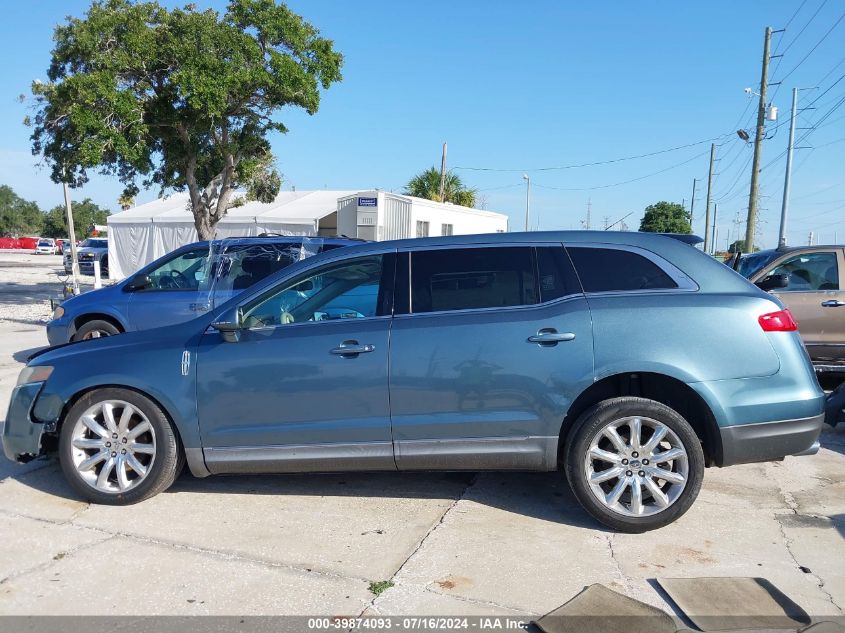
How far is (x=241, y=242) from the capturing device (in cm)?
854

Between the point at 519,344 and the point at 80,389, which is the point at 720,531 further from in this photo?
the point at 80,389

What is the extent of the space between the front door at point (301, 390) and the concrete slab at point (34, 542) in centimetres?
86

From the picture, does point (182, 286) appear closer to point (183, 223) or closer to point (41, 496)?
point (41, 496)

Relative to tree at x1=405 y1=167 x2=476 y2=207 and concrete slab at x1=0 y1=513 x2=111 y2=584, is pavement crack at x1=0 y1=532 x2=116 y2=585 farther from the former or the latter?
tree at x1=405 y1=167 x2=476 y2=207

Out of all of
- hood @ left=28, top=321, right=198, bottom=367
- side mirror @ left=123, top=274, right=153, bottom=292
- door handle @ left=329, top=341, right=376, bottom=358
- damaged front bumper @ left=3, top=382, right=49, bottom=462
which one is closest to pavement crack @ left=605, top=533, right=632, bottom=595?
door handle @ left=329, top=341, right=376, bottom=358

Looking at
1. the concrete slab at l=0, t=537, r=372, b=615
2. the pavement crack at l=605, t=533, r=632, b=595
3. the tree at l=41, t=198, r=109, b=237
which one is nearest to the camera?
the concrete slab at l=0, t=537, r=372, b=615

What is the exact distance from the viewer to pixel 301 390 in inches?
173

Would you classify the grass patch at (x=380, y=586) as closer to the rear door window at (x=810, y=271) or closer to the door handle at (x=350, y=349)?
the door handle at (x=350, y=349)

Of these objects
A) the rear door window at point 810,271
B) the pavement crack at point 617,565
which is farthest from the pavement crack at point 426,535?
the rear door window at point 810,271

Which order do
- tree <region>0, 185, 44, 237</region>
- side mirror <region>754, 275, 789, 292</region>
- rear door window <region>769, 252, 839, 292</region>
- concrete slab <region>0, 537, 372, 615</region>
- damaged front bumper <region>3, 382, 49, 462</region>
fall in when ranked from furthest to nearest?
tree <region>0, 185, 44, 237</region> → rear door window <region>769, 252, 839, 292</region> → side mirror <region>754, 275, 789, 292</region> → damaged front bumper <region>3, 382, 49, 462</region> → concrete slab <region>0, 537, 372, 615</region>

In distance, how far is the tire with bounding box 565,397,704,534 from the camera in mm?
4195

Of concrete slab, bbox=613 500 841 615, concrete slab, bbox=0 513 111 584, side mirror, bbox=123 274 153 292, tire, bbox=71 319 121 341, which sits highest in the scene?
side mirror, bbox=123 274 153 292

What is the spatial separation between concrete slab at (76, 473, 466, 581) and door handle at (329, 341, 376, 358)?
1.06 metres

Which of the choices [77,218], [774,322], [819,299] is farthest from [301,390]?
[77,218]
